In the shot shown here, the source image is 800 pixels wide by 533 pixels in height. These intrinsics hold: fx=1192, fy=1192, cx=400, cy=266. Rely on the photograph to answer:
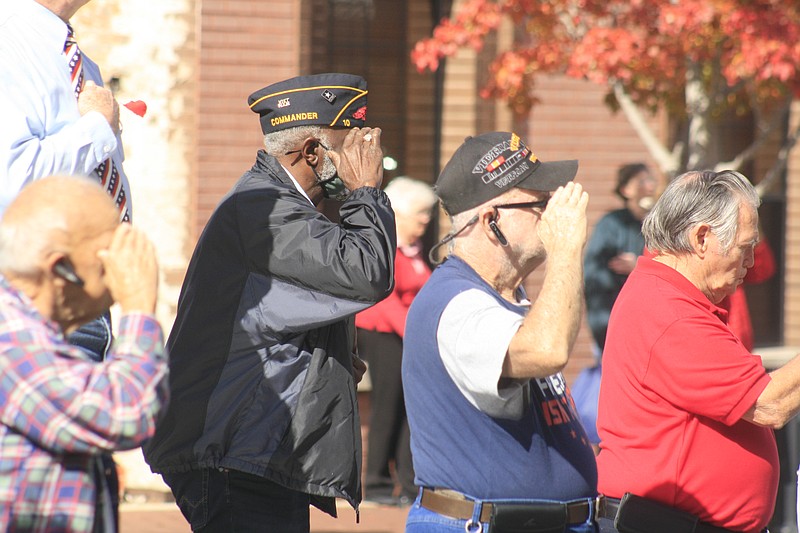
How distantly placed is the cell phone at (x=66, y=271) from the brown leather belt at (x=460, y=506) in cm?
128

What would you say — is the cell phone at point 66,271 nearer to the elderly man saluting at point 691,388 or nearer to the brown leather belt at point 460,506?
the brown leather belt at point 460,506

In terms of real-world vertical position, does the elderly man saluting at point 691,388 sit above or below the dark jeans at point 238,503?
above

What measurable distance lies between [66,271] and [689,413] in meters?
1.91

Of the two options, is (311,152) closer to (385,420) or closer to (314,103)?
(314,103)

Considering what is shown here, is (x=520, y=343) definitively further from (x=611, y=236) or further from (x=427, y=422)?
(x=611, y=236)

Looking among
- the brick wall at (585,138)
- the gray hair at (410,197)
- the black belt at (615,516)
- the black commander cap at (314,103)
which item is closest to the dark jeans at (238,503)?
the black belt at (615,516)

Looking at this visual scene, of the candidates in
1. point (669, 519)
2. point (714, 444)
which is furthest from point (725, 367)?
point (669, 519)

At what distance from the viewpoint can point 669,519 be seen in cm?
350

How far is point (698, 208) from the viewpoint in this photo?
3.66m

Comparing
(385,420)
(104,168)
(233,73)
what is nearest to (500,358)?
(104,168)

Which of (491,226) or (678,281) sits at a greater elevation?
(491,226)

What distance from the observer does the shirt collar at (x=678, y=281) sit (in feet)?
11.9

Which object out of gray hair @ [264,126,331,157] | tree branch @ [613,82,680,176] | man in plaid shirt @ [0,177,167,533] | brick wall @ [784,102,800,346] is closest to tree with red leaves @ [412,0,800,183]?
tree branch @ [613,82,680,176]

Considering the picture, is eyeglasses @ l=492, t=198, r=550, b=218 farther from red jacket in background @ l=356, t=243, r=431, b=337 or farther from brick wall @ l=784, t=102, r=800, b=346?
brick wall @ l=784, t=102, r=800, b=346
